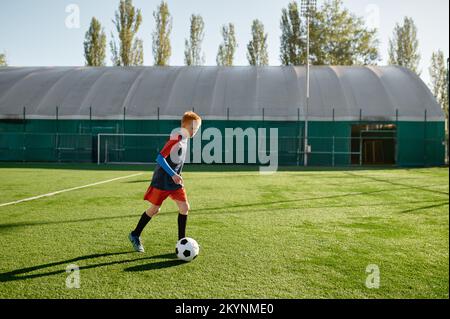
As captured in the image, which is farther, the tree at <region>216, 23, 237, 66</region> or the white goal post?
the tree at <region>216, 23, 237, 66</region>

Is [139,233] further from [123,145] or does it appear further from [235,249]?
[123,145]

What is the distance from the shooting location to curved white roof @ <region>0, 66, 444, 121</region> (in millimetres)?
25125

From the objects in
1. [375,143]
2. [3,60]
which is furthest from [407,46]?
[3,60]

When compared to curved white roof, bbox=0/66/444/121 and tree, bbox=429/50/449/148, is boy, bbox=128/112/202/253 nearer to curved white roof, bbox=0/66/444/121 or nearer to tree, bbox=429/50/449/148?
curved white roof, bbox=0/66/444/121

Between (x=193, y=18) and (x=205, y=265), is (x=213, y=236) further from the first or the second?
(x=193, y=18)

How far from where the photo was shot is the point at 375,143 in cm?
2759

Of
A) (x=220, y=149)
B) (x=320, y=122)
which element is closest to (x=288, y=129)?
(x=320, y=122)

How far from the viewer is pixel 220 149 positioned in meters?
25.0

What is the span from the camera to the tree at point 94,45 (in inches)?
1651

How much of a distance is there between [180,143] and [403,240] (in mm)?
3569

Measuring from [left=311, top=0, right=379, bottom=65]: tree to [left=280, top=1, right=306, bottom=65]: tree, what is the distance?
1530 millimetres

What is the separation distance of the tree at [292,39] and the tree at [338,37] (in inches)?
60.2

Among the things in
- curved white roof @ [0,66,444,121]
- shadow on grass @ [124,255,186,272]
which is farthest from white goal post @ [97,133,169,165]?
shadow on grass @ [124,255,186,272]

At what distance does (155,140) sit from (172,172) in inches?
856
